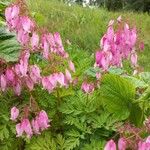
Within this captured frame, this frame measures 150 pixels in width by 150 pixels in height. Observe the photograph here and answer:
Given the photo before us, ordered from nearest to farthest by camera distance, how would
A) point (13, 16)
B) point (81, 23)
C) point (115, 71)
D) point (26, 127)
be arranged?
point (26, 127) → point (13, 16) → point (115, 71) → point (81, 23)

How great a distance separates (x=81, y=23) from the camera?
8.06 meters

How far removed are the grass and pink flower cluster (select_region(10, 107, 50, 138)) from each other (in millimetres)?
4339

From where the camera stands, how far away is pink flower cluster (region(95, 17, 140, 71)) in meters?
2.38

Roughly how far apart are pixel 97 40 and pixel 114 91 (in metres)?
4.95

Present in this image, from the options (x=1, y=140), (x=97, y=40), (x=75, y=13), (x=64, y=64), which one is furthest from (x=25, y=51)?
(x=75, y=13)

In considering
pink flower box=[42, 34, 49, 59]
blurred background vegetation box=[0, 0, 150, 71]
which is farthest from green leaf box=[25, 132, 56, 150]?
blurred background vegetation box=[0, 0, 150, 71]

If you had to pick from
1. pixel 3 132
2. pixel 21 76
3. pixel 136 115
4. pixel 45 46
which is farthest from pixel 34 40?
pixel 136 115

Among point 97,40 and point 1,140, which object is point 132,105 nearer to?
point 1,140

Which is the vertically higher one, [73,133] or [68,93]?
[68,93]

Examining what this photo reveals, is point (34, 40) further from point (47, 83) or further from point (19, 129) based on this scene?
point (19, 129)

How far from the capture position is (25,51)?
2.32m

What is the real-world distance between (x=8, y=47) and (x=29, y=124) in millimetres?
368

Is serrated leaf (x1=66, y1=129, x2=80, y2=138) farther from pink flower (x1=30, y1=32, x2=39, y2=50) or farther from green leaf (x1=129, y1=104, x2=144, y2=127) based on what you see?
pink flower (x1=30, y1=32, x2=39, y2=50)

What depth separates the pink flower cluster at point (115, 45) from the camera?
2381 millimetres
